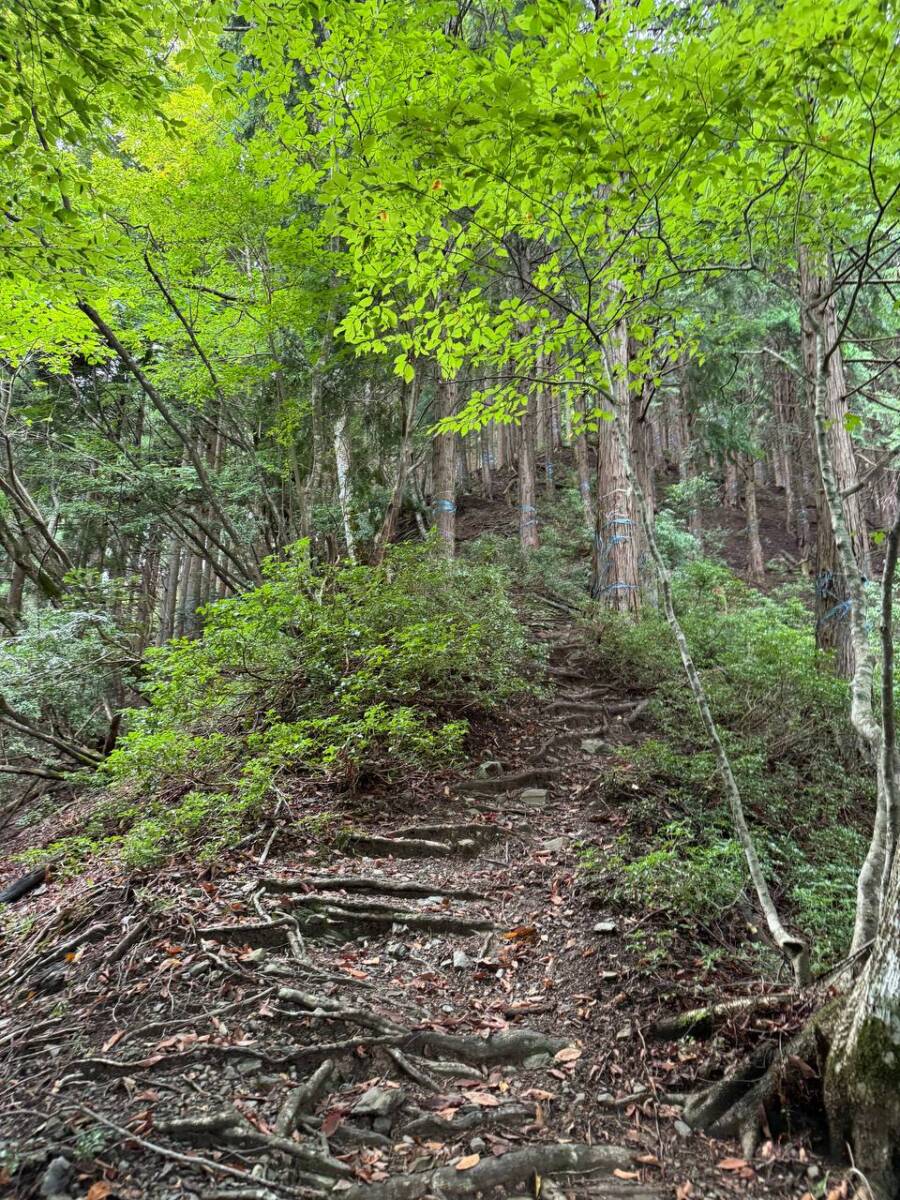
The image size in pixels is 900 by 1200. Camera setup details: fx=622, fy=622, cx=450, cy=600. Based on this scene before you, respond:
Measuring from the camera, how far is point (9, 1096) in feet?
8.46

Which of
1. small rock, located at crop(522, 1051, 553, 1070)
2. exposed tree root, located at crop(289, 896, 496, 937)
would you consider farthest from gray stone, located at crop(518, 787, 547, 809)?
small rock, located at crop(522, 1051, 553, 1070)

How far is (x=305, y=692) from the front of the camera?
6.56 metres

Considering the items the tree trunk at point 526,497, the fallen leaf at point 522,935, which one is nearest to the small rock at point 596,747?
the fallen leaf at point 522,935

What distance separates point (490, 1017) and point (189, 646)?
16.4ft

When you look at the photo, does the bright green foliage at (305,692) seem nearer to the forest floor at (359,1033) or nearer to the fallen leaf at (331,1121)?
the forest floor at (359,1033)

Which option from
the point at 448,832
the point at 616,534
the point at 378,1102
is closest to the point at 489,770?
the point at 448,832

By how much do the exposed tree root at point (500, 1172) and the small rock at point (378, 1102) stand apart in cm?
32

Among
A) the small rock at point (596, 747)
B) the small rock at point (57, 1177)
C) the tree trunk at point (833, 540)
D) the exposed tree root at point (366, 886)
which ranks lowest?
the small rock at point (57, 1177)

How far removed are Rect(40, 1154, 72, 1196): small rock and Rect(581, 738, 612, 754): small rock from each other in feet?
17.3

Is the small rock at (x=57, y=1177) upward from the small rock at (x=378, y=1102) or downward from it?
upward

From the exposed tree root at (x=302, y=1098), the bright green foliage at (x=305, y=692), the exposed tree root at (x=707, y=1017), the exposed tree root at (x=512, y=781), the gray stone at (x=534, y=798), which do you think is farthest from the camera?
the exposed tree root at (x=512, y=781)

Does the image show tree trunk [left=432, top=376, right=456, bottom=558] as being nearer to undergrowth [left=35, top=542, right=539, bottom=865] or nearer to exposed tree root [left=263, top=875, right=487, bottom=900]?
undergrowth [left=35, top=542, right=539, bottom=865]

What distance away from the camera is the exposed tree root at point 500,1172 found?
7.56ft

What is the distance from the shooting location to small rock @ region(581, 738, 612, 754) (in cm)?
664
